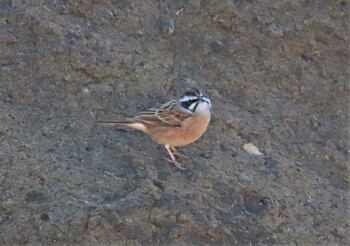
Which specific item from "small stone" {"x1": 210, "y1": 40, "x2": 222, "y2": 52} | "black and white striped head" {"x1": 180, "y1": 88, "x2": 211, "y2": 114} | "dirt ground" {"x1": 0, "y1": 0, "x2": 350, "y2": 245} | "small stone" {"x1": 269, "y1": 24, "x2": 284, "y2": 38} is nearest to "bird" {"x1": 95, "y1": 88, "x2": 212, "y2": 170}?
"black and white striped head" {"x1": 180, "y1": 88, "x2": 211, "y2": 114}

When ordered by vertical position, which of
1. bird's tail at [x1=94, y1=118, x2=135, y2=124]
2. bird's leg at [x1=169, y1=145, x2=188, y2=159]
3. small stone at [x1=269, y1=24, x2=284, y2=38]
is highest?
small stone at [x1=269, y1=24, x2=284, y2=38]

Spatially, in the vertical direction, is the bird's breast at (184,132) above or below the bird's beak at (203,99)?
below

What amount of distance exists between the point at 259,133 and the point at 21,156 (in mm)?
2225

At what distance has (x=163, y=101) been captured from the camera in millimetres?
8500

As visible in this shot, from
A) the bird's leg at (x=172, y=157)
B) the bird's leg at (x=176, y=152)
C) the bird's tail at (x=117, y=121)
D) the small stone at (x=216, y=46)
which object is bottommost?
the bird's leg at (x=176, y=152)

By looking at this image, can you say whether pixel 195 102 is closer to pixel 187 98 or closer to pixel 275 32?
Result: pixel 187 98

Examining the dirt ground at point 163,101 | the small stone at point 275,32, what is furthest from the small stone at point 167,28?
the small stone at point 275,32

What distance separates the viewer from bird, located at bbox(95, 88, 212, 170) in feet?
26.0

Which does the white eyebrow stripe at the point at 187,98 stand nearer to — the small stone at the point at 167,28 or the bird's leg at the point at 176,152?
the bird's leg at the point at 176,152

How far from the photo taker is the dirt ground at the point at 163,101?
7203 mm

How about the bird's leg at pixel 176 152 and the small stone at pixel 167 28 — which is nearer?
the bird's leg at pixel 176 152

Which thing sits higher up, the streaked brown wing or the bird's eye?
the bird's eye

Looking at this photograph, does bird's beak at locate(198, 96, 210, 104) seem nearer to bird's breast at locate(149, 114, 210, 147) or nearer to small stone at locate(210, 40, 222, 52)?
bird's breast at locate(149, 114, 210, 147)

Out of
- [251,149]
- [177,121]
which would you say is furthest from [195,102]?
[251,149]
